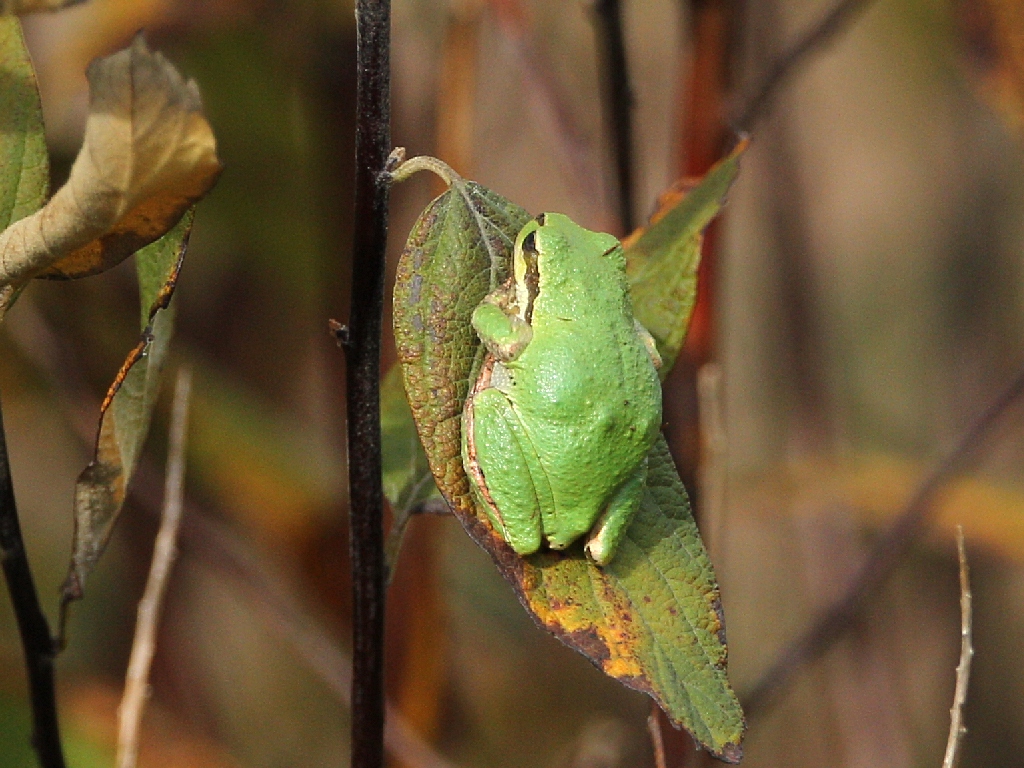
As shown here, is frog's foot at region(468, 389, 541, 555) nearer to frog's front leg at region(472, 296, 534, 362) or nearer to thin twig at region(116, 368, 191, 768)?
frog's front leg at region(472, 296, 534, 362)

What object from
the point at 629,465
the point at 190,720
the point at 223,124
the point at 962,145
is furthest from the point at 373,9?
the point at 962,145

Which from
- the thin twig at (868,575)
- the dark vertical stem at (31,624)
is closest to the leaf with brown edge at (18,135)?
the dark vertical stem at (31,624)

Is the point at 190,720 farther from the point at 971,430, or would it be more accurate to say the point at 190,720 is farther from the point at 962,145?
the point at 962,145

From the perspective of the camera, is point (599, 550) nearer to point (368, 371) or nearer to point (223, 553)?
point (368, 371)

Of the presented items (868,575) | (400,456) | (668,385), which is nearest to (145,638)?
(400,456)

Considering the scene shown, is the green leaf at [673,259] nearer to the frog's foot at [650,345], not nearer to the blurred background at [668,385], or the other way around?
the frog's foot at [650,345]

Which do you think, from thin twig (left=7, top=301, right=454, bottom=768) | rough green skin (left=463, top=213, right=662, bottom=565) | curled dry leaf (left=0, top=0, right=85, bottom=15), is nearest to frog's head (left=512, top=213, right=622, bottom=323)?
rough green skin (left=463, top=213, right=662, bottom=565)
